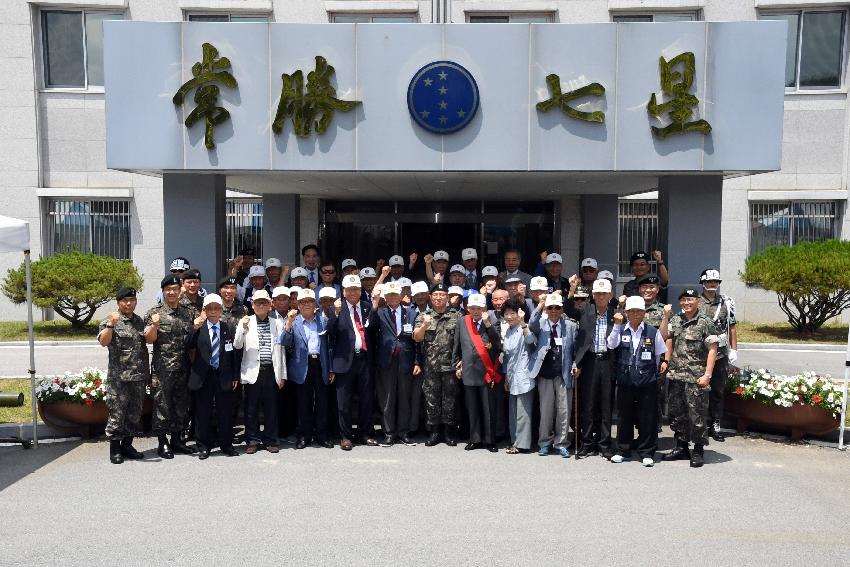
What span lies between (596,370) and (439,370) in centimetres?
173

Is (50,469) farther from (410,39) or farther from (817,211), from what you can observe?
(817,211)

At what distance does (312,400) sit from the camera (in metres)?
8.47

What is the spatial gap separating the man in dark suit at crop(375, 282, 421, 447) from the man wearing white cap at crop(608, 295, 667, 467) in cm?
228

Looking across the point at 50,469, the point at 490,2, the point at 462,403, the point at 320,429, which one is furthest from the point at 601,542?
the point at 490,2

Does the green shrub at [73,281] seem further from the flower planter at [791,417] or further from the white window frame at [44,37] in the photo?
the flower planter at [791,417]

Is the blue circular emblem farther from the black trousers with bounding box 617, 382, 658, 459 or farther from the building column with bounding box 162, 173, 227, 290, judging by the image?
the black trousers with bounding box 617, 382, 658, 459

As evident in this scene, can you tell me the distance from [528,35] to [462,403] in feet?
15.1

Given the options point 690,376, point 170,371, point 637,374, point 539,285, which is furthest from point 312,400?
point 690,376

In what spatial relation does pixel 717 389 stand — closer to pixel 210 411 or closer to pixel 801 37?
pixel 210 411

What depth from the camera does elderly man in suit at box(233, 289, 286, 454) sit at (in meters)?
8.09

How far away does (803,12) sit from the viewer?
1842cm

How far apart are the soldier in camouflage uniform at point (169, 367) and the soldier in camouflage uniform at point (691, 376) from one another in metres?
5.20

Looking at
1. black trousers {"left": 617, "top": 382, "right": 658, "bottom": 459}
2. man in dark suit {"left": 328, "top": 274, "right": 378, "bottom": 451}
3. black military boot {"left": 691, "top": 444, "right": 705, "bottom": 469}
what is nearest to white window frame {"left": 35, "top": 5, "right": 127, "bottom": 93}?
man in dark suit {"left": 328, "top": 274, "right": 378, "bottom": 451}

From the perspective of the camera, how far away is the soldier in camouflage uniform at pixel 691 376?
7.68 meters
